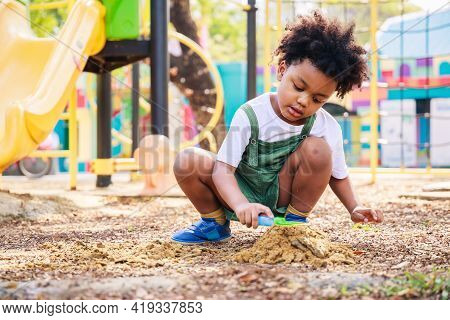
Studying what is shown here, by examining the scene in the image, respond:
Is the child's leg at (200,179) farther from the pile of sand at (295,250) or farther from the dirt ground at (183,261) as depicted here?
the pile of sand at (295,250)

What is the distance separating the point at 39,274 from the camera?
135cm

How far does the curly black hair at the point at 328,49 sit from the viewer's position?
173cm

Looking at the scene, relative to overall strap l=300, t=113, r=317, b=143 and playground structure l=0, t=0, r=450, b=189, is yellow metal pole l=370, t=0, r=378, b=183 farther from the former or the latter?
overall strap l=300, t=113, r=317, b=143

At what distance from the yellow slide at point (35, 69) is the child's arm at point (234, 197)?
55.9 inches

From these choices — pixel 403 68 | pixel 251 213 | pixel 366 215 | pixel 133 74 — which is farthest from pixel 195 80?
pixel 251 213

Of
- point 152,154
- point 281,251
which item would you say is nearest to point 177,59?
point 152,154

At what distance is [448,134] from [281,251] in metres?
5.41

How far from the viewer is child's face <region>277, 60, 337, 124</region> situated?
5.52ft

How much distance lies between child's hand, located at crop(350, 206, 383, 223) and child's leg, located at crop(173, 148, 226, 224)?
37 centimetres

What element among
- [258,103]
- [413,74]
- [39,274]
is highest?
[413,74]

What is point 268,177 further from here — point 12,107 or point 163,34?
point 163,34

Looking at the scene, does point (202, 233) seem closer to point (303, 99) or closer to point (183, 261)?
point (183, 261)

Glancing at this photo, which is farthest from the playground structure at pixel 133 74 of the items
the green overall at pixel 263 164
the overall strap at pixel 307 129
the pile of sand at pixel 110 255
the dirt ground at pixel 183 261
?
the overall strap at pixel 307 129

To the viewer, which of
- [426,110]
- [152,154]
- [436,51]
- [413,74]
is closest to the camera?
[152,154]
